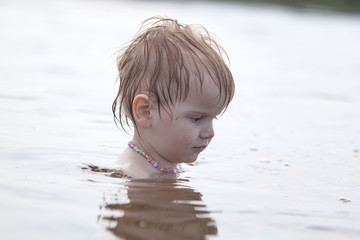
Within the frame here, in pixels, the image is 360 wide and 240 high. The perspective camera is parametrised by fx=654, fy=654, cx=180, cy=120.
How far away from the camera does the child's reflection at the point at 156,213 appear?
2391 mm

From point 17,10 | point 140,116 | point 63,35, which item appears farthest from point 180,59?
point 17,10

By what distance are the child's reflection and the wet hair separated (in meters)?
0.51

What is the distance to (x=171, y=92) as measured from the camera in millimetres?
3410

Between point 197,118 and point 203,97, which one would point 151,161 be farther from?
point 203,97

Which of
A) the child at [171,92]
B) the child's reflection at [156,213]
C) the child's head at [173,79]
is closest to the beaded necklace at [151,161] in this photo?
the child at [171,92]

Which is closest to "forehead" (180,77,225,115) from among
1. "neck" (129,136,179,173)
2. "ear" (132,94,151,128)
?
"ear" (132,94,151,128)

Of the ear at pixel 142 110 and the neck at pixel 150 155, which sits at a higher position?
the ear at pixel 142 110

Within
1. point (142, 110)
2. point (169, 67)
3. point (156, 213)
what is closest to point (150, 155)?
point (142, 110)

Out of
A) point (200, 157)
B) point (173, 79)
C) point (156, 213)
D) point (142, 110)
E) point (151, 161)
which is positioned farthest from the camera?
point (200, 157)

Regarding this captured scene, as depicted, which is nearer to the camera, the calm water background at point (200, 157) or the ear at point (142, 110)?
the calm water background at point (200, 157)

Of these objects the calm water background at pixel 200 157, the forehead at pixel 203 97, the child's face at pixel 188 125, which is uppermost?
the forehead at pixel 203 97

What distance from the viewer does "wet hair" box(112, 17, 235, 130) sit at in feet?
11.1

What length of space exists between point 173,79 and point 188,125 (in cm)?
26

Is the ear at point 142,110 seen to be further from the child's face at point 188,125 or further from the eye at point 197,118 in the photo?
the eye at point 197,118
